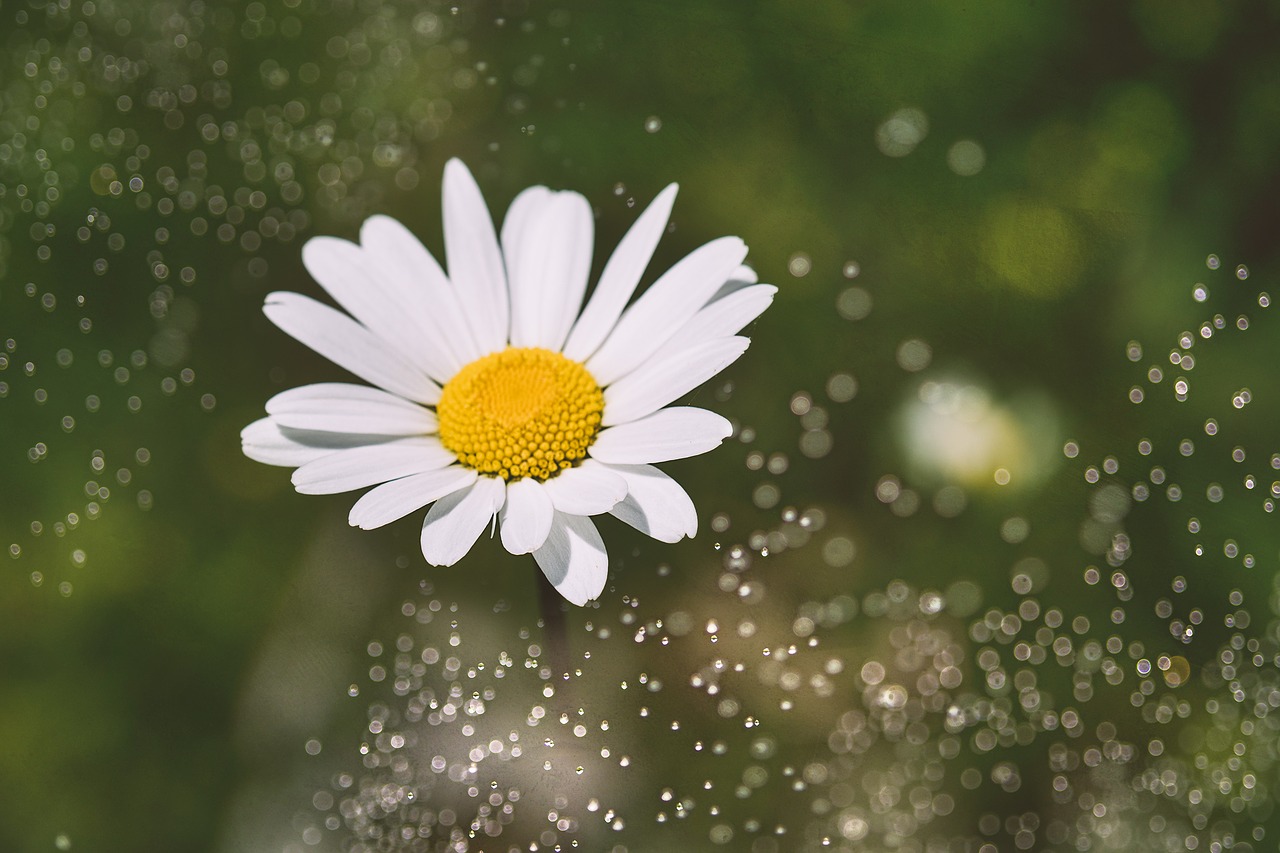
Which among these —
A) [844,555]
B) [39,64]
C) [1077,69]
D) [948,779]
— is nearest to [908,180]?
[1077,69]

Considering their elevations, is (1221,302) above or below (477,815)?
above

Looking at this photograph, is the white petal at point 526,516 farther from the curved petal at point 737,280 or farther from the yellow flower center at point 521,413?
the curved petal at point 737,280

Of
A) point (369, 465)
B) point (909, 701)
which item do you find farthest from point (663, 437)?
point (909, 701)

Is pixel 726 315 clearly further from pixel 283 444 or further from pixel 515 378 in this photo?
pixel 283 444

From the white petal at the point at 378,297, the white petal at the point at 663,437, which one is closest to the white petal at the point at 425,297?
the white petal at the point at 378,297

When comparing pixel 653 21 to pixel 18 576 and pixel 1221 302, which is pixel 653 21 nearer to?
pixel 1221 302
